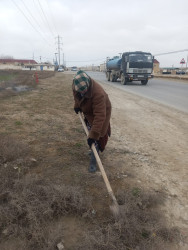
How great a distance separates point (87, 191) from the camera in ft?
8.73

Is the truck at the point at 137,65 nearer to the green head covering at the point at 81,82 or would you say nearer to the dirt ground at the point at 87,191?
the dirt ground at the point at 87,191

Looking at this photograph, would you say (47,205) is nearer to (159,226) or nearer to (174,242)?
(159,226)

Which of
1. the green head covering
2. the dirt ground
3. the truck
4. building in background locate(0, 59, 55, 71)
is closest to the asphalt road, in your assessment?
the truck

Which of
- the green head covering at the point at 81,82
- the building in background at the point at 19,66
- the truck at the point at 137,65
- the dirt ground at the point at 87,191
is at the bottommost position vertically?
the dirt ground at the point at 87,191

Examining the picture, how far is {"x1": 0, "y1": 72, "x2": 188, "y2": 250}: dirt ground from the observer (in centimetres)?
198

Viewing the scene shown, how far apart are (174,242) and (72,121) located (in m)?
4.25

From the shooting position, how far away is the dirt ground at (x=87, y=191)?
6.51 ft

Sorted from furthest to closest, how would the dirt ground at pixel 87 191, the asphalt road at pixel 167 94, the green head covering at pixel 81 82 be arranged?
the asphalt road at pixel 167 94 < the green head covering at pixel 81 82 < the dirt ground at pixel 87 191

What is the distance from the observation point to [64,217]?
2.25 meters

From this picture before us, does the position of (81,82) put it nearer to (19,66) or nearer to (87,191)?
(87,191)

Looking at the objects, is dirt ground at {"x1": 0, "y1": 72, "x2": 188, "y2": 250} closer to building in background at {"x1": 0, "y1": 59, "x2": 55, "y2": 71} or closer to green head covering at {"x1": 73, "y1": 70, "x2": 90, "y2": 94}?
green head covering at {"x1": 73, "y1": 70, "x2": 90, "y2": 94}

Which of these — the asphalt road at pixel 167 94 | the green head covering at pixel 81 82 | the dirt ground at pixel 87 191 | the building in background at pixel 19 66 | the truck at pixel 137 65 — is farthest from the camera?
the building in background at pixel 19 66

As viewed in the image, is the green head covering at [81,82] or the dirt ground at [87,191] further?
the green head covering at [81,82]

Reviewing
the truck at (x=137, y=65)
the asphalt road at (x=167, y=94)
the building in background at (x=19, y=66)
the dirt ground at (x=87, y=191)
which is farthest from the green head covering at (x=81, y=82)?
the building in background at (x=19, y=66)
